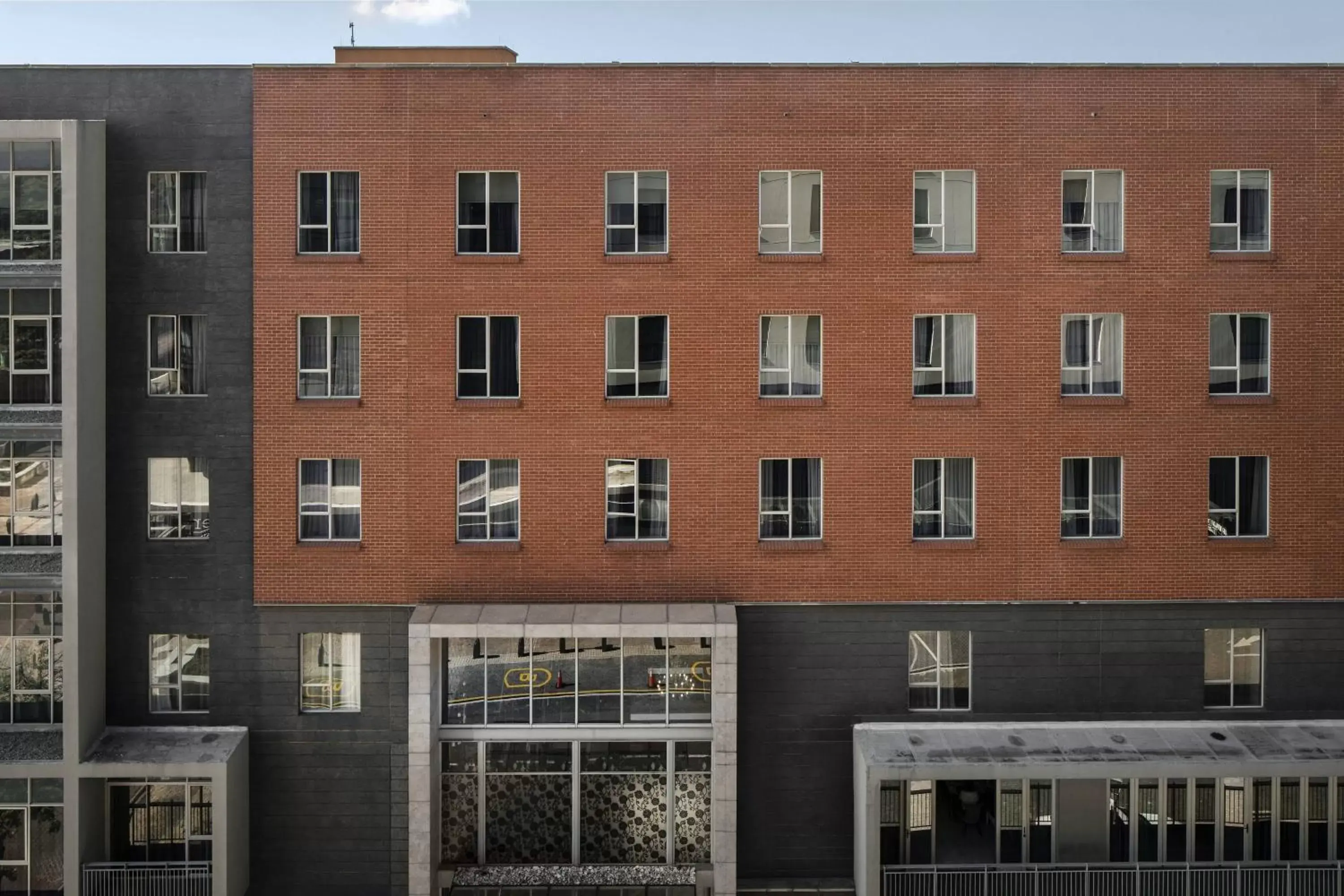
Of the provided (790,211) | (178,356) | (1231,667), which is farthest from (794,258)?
(178,356)

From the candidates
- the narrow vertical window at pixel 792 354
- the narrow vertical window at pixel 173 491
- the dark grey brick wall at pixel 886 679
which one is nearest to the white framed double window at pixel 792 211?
the narrow vertical window at pixel 792 354

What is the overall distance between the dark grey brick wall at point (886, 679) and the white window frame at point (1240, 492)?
1291mm

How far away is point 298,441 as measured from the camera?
846 inches

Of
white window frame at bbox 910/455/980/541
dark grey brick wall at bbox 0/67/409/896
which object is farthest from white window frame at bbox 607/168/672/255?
white window frame at bbox 910/455/980/541

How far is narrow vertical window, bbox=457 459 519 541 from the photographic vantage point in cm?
2172

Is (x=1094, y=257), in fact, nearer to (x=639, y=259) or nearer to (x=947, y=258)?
(x=947, y=258)

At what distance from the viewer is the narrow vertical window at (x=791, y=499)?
21766 mm

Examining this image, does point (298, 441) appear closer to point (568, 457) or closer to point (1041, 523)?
point (568, 457)

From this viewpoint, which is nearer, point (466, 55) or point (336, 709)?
point (336, 709)

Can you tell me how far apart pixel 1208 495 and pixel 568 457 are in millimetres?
12185

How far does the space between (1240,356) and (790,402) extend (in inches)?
341

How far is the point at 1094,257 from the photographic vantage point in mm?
21562

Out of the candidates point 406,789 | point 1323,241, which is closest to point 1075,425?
point 1323,241

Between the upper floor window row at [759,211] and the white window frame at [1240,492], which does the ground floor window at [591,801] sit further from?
the white window frame at [1240,492]
